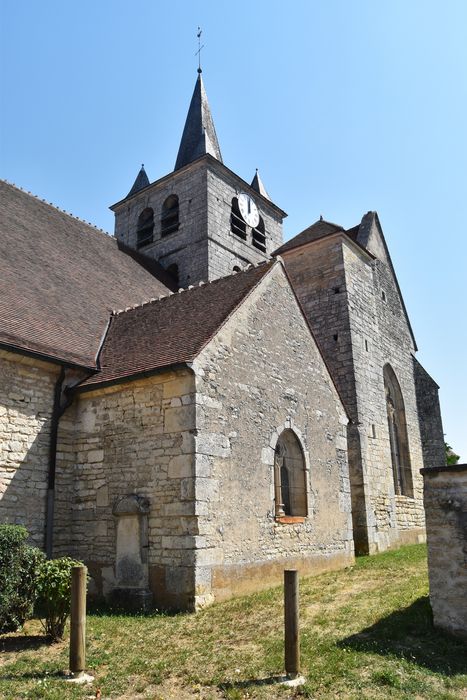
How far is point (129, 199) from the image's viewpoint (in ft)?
68.6

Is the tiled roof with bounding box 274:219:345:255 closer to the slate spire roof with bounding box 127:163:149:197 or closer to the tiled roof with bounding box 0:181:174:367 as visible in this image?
the tiled roof with bounding box 0:181:174:367

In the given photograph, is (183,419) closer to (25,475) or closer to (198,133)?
(25,475)

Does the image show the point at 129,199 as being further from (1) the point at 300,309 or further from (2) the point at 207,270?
(1) the point at 300,309

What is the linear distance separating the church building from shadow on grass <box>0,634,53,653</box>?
5.79ft

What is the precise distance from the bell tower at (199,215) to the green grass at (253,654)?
11699mm

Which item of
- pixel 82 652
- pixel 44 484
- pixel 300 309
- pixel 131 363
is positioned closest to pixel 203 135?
pixel 300 309

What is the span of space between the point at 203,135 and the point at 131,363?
13969 millimetres

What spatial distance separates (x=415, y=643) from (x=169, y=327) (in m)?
5.97

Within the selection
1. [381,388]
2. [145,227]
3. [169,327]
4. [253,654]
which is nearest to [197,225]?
[145,227]

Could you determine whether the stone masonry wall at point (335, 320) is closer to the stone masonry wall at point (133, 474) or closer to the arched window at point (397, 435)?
the arched window at point (397, 435)

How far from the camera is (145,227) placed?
20.1 metres

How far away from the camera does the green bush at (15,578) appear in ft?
19.9

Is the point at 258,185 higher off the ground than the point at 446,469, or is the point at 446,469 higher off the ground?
the point at 258,185

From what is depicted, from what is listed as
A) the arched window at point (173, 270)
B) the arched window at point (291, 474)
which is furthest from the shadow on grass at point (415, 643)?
the arched window at point (173, 270)
